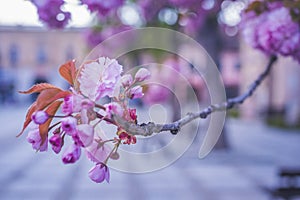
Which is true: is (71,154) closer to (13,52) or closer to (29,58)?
(13,52)

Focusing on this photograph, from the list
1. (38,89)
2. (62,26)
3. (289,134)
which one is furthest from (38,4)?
(289,134)

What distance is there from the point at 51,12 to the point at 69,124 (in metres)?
0.67

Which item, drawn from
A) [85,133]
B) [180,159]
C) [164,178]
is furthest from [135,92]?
[180,159]

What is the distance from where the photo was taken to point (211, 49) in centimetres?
924

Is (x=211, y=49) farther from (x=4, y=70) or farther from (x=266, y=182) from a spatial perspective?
(x=4, y=70)

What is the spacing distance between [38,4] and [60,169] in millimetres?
6360

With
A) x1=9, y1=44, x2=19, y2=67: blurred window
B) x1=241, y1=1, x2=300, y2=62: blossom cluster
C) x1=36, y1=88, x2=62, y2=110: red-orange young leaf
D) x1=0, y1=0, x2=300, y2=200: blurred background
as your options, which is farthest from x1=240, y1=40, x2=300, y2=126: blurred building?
x1=36, y1=88, x2=62, y2=110: red-orange young leaf

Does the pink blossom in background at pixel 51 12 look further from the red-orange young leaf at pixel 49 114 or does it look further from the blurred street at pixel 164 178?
the blurred street at pixel 164 178

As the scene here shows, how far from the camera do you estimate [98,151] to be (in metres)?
0.73

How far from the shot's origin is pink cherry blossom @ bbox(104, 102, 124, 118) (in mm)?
671

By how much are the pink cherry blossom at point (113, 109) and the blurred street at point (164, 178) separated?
410cm

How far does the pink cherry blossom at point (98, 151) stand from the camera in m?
0.72

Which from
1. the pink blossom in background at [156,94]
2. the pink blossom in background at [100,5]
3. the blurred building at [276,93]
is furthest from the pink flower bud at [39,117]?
the blurred building at [276,93]

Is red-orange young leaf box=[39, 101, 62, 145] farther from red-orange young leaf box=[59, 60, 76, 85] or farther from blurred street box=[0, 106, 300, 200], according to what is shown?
blurred street box=[0, 106, 300, 200]
